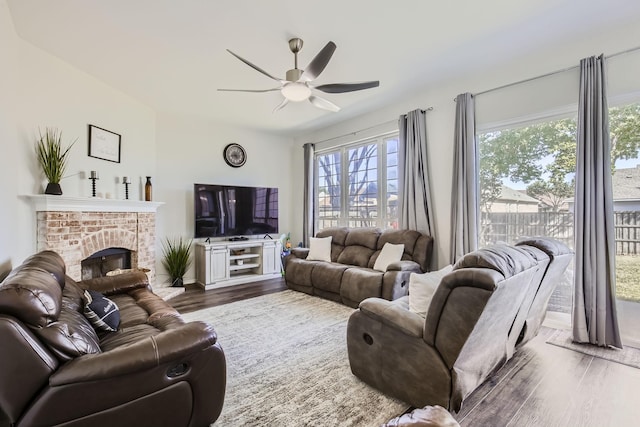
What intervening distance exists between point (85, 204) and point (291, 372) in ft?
10.5

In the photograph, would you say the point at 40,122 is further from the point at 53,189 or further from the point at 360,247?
the point at 360,247

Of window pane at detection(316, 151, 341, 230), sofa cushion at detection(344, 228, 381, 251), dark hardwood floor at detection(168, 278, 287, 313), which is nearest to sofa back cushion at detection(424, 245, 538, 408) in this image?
sofa cushion at detection(344, 228, 381, 251)

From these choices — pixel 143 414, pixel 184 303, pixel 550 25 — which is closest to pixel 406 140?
pixel 550 25

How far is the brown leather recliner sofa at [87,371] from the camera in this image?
1.16m

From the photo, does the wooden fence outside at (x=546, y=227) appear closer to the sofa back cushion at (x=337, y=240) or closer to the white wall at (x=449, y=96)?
the white wall at (x=449, y=96)

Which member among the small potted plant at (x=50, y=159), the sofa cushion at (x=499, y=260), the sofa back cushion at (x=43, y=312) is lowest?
the sofa back cushion at (x=43, y=312)

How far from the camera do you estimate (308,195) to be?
19.6 ft

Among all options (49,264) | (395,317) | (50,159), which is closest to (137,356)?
(49,264)

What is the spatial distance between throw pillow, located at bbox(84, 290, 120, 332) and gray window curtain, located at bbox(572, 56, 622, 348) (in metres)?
3.89

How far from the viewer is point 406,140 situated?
4312 mm

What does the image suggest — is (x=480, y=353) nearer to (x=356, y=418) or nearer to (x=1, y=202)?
(x=356, y=418)

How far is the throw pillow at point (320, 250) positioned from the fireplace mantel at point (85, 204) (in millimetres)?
2410

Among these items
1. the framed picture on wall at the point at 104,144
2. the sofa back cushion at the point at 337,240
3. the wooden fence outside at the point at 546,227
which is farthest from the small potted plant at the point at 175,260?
the wooden fence outside at the point at 546,227

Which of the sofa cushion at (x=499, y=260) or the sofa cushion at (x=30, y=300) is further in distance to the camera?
the sofa cushion at (x=499, y=260)
